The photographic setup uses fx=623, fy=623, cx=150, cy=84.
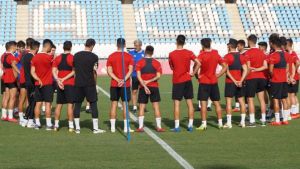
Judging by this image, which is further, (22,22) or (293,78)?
(22,22)

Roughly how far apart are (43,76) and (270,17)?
32.5 metres

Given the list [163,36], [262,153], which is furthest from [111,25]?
[262,153]

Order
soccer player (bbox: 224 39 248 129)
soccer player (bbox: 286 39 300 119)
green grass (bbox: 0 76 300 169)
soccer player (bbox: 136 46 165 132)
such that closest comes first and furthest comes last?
green grass (bbox: 0 76 300 169) → soccer player (bbox: 136 46 165 132) → soccer player (bbox: 224 39 248 129) → soccer player (bbox: 286 39 300 119)

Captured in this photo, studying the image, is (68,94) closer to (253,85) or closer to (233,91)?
(233,91)

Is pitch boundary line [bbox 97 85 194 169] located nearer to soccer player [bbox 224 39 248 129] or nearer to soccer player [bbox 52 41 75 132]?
soccer player [bbox 52 41 75 132]

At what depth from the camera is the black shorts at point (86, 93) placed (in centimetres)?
1190

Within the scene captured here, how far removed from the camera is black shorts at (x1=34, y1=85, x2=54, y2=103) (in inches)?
496

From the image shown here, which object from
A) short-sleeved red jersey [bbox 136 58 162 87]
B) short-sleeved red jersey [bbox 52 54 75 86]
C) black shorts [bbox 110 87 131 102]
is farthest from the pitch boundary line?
short-sleeved red jersey [bbox 52 54 75 86]

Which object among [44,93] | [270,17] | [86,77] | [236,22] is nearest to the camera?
[86,77]

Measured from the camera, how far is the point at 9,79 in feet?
47.4

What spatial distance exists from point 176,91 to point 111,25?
29.0 m

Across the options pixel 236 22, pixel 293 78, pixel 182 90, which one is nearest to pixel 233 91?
pixel 182 90

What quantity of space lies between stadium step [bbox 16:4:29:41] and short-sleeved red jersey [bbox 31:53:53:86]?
27.3m

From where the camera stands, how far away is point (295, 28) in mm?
41906
